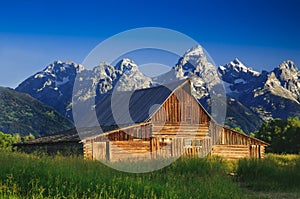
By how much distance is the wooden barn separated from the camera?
3434 cm

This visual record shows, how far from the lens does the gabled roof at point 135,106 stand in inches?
1520

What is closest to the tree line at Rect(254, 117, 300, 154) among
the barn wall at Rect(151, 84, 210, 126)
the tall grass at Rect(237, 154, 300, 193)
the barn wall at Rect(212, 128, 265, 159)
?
the barn wall at Rect(212, 128, 265, 159)

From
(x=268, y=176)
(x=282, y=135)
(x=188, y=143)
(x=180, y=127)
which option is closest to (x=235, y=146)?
(x=188, y=143)

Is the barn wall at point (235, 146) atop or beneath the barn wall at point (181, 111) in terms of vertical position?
beneath

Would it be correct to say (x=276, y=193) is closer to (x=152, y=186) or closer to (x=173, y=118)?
(x=152, y=186)

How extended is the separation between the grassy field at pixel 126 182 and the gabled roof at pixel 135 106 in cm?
1660

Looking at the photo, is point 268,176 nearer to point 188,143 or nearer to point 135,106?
point 188,143

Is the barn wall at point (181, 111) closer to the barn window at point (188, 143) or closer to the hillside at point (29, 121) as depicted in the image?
the barn window at point (188, 143)

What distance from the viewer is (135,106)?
41.7 metres

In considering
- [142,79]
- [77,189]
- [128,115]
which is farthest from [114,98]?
[142,79]

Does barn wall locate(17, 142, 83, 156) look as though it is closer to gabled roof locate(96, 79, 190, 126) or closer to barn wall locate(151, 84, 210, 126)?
gabled roof locate(96, 79, 190, 126)

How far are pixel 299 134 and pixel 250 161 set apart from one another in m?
45.6

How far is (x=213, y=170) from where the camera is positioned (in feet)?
69.7

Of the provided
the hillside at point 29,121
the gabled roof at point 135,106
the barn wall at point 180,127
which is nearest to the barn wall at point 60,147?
the gabled roof at point 135,106
